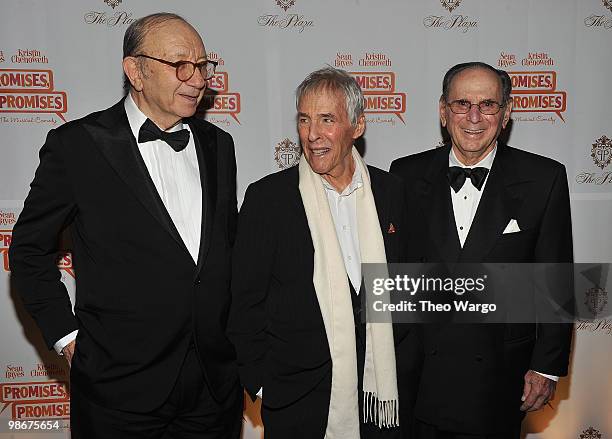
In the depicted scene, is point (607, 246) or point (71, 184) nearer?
point (71, 184)

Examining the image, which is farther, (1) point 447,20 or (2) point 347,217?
(1) point 447,20

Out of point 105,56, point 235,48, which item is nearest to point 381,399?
point 235,48

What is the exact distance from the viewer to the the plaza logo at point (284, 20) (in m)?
3.57

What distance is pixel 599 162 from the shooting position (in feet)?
12.5

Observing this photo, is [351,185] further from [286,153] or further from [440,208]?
[286,153]

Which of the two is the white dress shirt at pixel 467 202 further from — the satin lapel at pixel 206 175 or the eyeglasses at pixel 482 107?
the satin lapel at pixel 206 175

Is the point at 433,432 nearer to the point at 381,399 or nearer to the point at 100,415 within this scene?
the point at 381,399

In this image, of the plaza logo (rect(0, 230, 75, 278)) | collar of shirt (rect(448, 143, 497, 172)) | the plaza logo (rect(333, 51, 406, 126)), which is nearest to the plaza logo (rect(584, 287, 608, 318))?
the plaza logo (rect(333, 51, 406, 126))

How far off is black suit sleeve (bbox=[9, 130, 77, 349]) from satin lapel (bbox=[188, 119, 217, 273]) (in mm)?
497

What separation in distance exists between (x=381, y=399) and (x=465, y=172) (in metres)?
1.01

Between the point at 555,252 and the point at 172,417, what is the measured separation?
Answer: 1691mm

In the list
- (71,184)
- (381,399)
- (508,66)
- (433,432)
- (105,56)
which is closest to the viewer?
(71,184)

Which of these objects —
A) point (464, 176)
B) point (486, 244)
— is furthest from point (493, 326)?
point (464, 176)

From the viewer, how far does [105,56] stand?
3496mm
